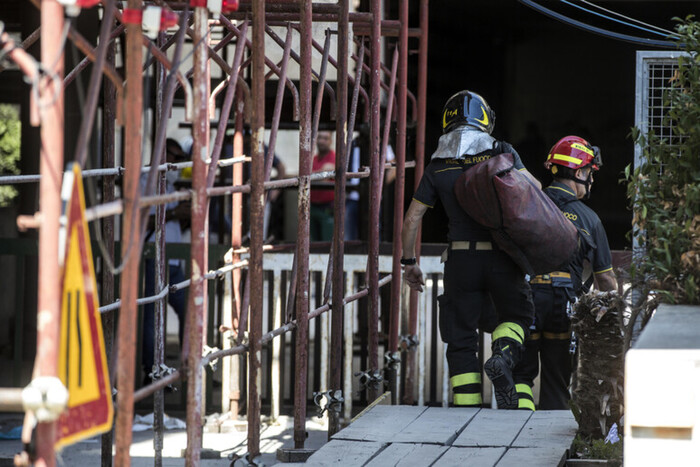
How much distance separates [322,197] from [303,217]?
7.34 meters

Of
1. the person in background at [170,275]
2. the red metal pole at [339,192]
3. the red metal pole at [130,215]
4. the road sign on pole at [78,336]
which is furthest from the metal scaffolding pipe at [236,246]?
the road sign on pole at [78,336]

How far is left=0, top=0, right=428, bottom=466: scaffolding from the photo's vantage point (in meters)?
2.71

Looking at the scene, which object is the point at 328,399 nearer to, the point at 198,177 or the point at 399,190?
the point at 399,190

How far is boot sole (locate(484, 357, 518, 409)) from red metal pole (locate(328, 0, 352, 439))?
0.80 m

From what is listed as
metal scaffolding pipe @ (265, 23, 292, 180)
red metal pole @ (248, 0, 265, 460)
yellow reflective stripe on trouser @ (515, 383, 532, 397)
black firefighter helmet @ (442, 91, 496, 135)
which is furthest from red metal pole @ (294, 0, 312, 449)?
yellow reflective stripe on trouser @ (515, 383, 532, 397)

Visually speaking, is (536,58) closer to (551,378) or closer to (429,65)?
(429,65)

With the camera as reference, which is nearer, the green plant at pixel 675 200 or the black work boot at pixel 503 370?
the green plant at pixel 675 200

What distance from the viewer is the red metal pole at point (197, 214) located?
3.87m

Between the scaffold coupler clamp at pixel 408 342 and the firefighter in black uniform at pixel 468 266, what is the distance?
1.09 metres

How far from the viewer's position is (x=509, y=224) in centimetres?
600

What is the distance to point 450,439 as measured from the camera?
516 cm

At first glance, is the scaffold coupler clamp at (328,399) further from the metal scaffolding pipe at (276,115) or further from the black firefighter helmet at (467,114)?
the black firefighter helmet at (467,114)

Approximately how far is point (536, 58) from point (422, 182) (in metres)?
2.93

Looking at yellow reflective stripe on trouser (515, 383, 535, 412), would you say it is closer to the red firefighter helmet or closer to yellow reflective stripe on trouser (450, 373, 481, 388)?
yellow reflective stripe on trouser (450, 373, 481, 388)
